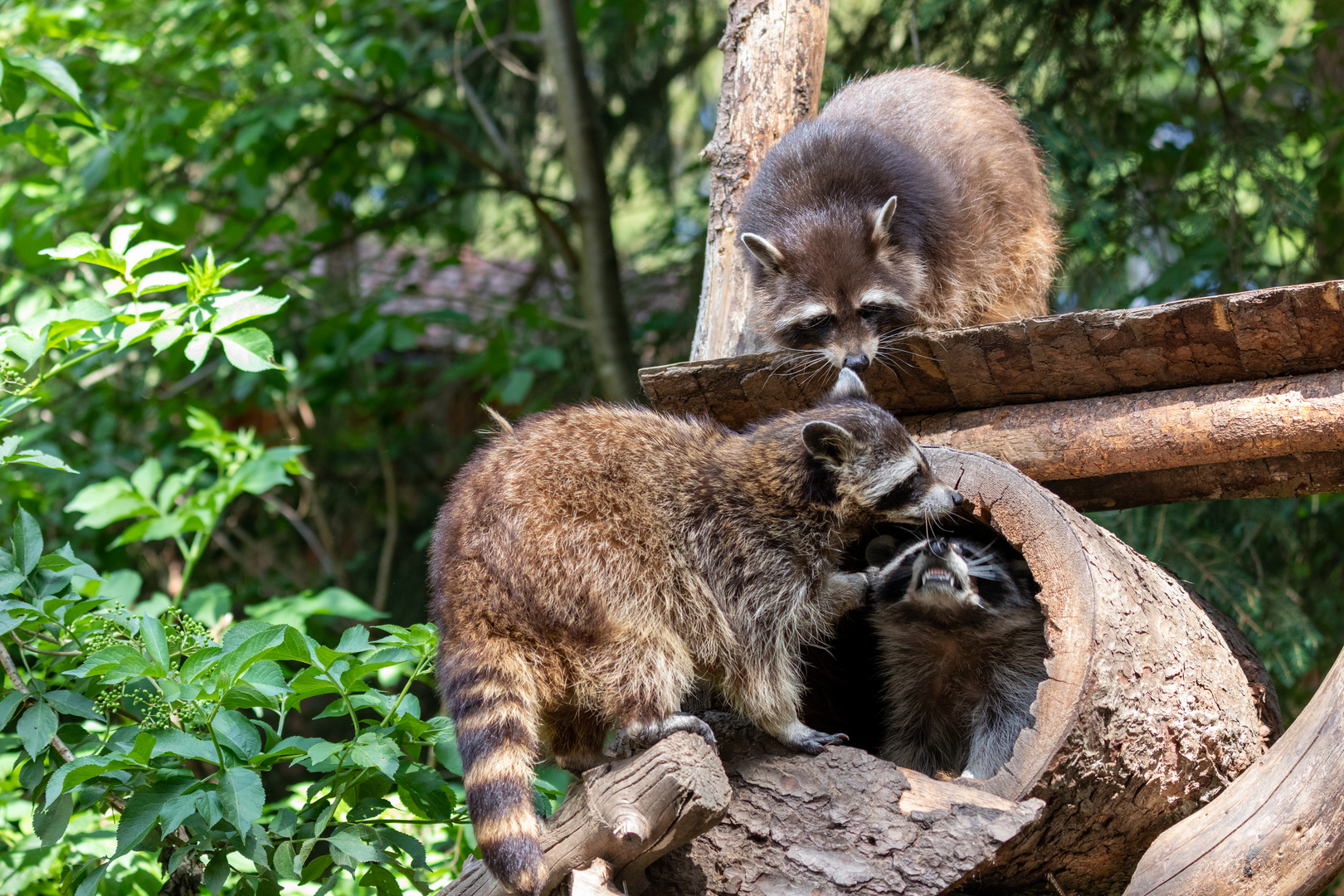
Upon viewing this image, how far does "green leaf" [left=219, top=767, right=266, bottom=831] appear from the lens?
1957 millimetres

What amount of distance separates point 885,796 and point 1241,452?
1.07 m

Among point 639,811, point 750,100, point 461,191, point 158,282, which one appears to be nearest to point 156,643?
point 158,282

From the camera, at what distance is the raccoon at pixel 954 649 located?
230 cm

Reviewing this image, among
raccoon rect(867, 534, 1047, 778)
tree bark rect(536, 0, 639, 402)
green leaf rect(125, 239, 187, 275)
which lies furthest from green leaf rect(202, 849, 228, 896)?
tree bark rect(536, 0, 639, 402)

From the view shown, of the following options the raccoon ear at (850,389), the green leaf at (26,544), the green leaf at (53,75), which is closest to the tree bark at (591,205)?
the raccoon ear at (850,389)

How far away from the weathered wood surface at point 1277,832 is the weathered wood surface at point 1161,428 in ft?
1.54

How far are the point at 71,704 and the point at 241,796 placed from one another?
0.51 metres

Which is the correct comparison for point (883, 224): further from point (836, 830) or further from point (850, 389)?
point (836, 830)

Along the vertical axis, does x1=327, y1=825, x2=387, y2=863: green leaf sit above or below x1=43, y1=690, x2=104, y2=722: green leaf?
below

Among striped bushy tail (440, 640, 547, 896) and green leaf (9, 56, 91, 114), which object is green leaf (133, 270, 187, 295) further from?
striped bushy tail (440, 640, 547, 896)

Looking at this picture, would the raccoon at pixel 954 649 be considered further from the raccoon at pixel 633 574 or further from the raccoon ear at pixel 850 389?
the raccoon ear at pixel 850 389

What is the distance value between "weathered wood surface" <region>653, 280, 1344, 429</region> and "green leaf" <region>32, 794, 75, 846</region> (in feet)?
4.88

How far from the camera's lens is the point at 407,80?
228 inches

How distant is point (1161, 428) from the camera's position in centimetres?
229
